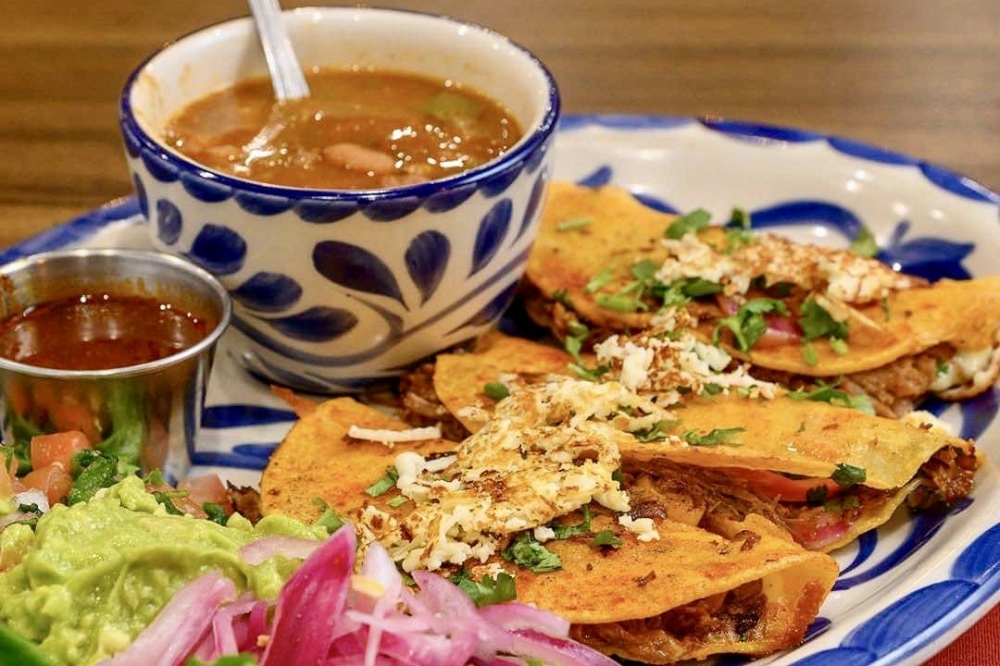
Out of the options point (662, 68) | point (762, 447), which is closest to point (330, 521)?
point (762, 447)

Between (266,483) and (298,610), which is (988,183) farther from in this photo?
(298,610)

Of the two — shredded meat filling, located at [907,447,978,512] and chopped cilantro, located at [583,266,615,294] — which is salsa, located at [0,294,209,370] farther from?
shredded meat filling, located at [907,447,978,512]

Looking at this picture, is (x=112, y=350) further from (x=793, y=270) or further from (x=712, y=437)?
(x=793, y=270)

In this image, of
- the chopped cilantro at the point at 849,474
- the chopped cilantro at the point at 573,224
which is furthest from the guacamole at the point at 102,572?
the chopped cilantro at the point at 573,224

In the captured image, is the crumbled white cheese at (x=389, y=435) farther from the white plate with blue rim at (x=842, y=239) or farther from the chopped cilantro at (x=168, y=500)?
the chopped cilantro at (x=168, y=500)

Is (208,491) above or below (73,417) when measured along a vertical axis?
below

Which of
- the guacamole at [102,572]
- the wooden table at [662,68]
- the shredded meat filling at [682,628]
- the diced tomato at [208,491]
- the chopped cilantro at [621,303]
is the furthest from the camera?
the wooden table at [662,68]

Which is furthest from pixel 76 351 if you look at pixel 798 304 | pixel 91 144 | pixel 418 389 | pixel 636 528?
pixel 91 144
